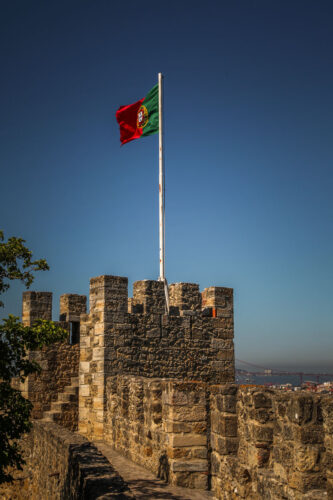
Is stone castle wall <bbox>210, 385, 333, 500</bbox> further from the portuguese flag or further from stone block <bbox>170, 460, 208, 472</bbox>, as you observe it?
the portuguese flag

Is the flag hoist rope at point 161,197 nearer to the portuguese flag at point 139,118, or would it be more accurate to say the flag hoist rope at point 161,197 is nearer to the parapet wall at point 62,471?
the portuguese flag at point 139,118

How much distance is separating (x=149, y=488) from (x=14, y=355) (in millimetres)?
2522

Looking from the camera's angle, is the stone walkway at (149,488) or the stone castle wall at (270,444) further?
the stone walkway at (149,488)

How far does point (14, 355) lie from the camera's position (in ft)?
22.6

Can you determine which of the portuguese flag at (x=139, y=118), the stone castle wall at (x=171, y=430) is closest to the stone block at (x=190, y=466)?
the stone castle wall at (x=171, y=430)

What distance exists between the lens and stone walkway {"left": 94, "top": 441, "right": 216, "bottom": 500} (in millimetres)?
6926

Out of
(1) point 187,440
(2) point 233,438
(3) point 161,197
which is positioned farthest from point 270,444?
(3) point 161,197

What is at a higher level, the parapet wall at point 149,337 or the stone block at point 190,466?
the parapet wall at point 149,337

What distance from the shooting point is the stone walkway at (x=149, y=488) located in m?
6.93

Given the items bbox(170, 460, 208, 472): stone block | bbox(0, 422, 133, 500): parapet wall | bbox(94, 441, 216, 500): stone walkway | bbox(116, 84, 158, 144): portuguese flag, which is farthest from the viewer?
bbox(116, 84, 158, 144): portuguese flag

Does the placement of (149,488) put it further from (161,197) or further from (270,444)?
(161,197)

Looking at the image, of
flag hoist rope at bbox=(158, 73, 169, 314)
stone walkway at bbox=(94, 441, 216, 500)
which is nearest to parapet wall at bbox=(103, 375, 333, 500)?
stone walkway at bbox=(94, 441, 216, 500)

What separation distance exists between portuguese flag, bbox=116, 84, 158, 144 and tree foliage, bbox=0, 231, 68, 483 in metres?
8.17

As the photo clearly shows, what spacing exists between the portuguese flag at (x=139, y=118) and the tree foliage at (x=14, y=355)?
8.17 meters
